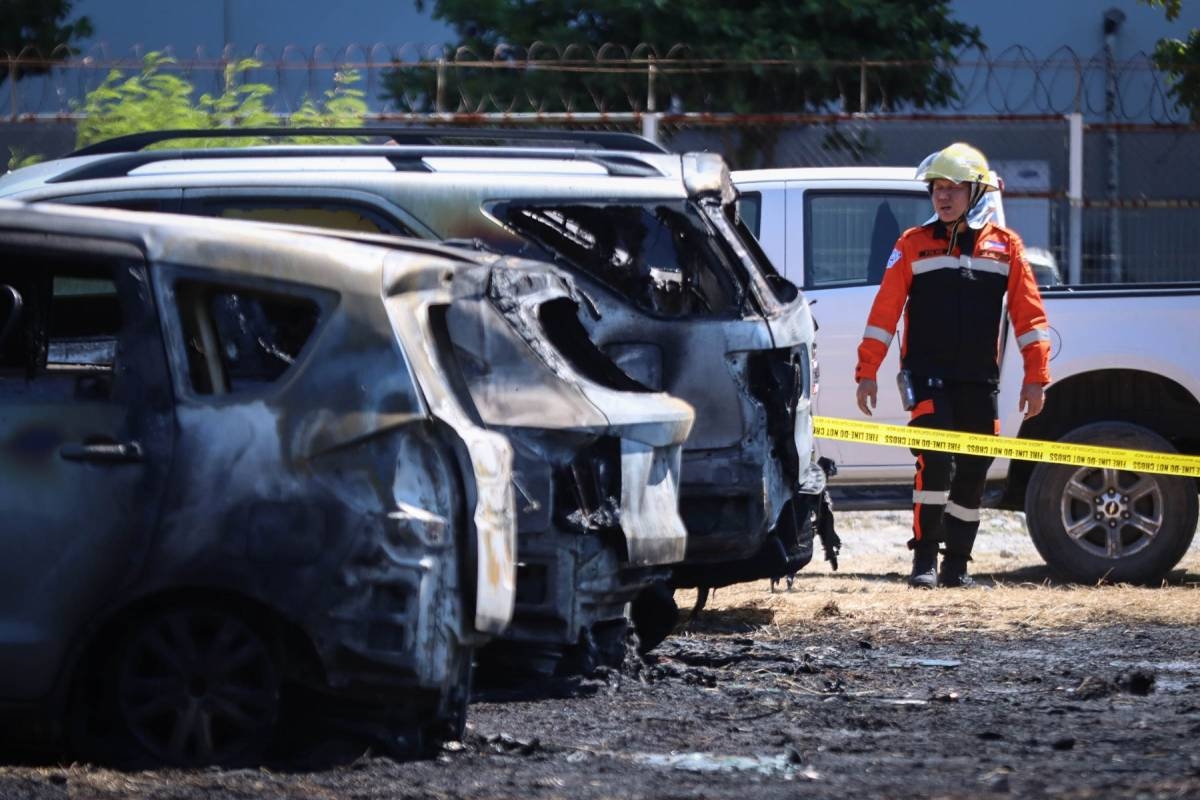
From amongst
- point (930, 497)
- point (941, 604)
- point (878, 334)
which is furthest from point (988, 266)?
point (941, 604)

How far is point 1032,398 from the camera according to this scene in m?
9.05

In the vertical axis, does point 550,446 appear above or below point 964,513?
above

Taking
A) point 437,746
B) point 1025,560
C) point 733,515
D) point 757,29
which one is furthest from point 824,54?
point 437,746

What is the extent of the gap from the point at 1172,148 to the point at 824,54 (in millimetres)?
Result: 2828

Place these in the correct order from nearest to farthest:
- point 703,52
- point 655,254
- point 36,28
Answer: point 655,254 < point 703,52 < point 36,28

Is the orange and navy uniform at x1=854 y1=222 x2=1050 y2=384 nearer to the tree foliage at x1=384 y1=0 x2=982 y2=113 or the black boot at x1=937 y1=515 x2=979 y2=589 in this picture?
the black boot at x1=937 y1=515 x2=979 y2=589

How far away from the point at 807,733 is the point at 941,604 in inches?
122

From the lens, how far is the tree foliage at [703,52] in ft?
50.8

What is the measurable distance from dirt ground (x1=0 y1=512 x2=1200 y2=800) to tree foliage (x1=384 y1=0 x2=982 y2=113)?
23.5ft

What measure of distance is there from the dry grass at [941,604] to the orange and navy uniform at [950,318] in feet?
2.15

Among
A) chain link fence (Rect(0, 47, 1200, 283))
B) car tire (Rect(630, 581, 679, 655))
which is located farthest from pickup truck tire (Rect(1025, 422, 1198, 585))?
chain link fence (Rect(0, 47, 1200, 283))

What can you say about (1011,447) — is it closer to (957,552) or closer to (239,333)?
(957,552)

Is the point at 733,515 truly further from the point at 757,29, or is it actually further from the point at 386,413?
the point at 757,29

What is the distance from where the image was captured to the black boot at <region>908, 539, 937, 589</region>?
9383mm
